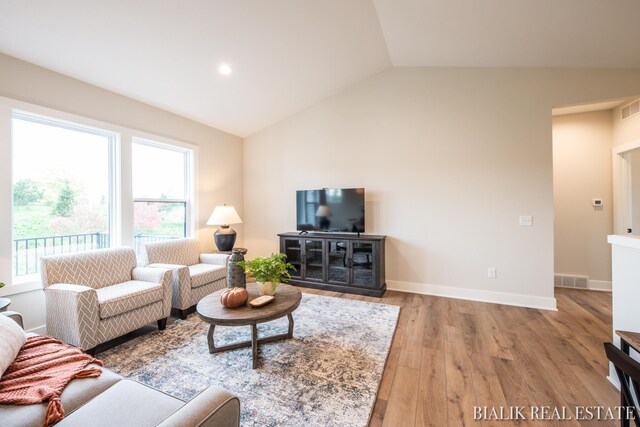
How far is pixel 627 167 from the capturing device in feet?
11.9

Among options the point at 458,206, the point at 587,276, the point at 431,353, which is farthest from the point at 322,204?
the point at 587,276

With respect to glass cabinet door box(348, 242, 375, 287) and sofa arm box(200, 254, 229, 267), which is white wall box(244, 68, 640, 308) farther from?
sofa arm box(200, 254, 229, 267)

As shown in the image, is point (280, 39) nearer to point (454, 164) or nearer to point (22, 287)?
point (454, 164)

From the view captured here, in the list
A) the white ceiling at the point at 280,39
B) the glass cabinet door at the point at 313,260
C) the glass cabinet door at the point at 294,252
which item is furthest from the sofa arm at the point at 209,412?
the glass cabinet door at the point at 294,252

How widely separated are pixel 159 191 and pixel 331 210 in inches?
96.3

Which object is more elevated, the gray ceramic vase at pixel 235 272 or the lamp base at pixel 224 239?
the lamp base at pixel 224 239

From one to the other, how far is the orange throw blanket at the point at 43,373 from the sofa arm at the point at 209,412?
56 cm

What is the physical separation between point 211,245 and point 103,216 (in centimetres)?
157

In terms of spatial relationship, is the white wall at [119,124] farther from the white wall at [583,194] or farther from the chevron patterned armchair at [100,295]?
the white wall at [583,194]

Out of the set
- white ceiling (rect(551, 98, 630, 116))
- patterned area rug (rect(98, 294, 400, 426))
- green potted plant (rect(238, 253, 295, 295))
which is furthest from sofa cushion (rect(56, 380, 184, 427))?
white ceiling (rect(551, 98, 630, 116))

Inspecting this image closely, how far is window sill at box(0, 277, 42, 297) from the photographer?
238 cm

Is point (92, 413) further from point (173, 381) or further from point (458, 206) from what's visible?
point (458, 206)

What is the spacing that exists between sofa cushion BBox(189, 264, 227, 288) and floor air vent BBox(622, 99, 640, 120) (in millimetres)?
5555

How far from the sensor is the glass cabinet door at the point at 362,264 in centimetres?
382
